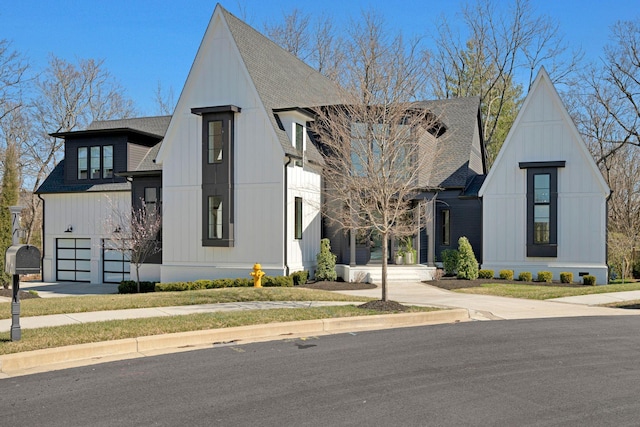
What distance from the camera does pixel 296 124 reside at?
2316 centimetres

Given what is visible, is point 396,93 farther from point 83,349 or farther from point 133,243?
point 133,243

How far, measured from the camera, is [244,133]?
2247 cm

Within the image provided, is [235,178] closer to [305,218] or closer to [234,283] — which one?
[305,218]

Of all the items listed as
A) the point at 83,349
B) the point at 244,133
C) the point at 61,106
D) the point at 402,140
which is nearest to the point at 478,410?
the point at 83,349

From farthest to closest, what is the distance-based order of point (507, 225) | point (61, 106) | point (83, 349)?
point (61, 106) → point (507, 225) → point (83, 349)

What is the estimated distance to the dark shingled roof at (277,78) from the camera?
22469 millimetres

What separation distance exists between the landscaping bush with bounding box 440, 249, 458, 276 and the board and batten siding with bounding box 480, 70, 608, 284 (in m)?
1.56

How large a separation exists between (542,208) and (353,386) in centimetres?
1887

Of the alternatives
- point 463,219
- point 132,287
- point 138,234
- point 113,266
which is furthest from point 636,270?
point 113,266

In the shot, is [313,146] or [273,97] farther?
[313,146]

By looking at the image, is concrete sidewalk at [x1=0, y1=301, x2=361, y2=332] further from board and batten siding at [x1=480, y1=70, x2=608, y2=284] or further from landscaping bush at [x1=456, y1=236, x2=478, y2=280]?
board and batten siding at [x1=480, y1=70, x2=608, y2=284]

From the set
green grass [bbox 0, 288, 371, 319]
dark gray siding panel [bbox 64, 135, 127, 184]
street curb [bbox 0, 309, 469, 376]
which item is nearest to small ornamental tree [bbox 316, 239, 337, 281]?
green grass [bbox 0, 288, 371, 319]

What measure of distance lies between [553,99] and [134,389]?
21.6 metres

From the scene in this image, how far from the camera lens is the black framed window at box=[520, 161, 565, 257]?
77.3 ft
